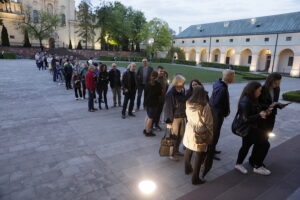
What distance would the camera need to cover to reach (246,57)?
4528 cm

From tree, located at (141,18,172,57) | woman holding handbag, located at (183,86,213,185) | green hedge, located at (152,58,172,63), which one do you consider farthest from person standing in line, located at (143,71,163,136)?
tree, located at (141,18,172,57)

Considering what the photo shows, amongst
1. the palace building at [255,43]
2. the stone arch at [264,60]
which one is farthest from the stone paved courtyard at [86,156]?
the stone arch at [264,60]

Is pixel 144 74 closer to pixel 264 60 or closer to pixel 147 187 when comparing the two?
pixel 147 187

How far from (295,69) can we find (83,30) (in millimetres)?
48593

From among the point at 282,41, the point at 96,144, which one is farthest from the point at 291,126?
the point at 282,41

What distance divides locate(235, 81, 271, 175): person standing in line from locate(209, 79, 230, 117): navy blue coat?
1.11ft

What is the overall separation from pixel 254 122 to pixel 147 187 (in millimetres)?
2307

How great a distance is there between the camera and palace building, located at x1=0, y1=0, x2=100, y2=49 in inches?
1839

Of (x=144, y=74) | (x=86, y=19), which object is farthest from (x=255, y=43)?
(x=144, y=74)

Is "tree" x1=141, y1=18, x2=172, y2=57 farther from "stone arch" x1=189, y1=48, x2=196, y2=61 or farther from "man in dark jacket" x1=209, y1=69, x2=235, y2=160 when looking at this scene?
"man in dark jacket" x1=209, y1=69, x2=235, y2=160

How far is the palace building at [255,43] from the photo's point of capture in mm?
36594

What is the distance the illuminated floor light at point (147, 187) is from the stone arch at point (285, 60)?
4417 centimetres

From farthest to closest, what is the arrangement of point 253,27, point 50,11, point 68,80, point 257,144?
point 50,11
point 253,27
point 68,80
point 257,144

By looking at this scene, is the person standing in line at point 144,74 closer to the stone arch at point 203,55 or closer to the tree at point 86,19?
the tree at point 86,19
